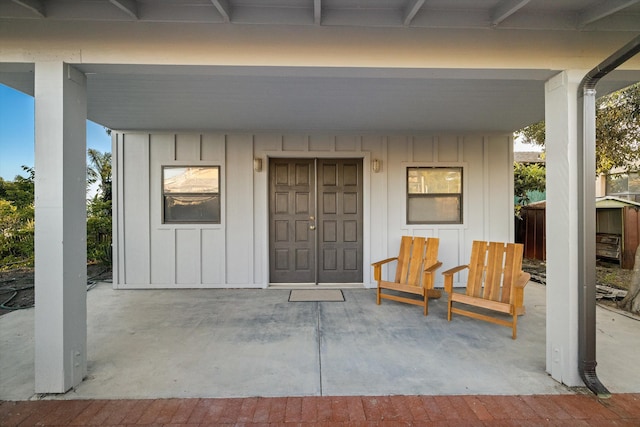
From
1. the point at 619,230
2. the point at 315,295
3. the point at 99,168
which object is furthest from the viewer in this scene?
the point at 99,168

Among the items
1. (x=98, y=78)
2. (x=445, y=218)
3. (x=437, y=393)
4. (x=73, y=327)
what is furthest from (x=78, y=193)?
(x=445, y=218)

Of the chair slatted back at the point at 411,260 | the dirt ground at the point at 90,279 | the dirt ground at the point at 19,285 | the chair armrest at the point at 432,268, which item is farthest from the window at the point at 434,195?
the dirt ground at the point at 19,285

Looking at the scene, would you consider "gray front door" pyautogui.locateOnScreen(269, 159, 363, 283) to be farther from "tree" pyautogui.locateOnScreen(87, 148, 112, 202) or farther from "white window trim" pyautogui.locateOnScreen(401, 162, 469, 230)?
"tree" pyautogui.locateOnScreen(87, 148, 112, 202)

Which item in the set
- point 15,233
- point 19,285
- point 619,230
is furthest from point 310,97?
point 619,230

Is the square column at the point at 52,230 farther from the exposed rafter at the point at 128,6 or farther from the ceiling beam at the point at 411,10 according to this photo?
the ceiling beam at the point at 411,10

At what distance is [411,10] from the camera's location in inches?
79.7

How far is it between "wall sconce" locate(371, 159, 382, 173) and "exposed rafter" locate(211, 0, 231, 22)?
10.2 ft

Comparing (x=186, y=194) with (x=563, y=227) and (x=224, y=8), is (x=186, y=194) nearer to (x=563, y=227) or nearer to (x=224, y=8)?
(x=224, y=8)

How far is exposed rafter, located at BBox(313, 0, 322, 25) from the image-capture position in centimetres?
197

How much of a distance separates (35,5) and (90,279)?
4.75 metres

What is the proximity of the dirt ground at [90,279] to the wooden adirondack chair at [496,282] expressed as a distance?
6.97 ft

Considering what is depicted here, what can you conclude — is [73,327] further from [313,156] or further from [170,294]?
[313,156]

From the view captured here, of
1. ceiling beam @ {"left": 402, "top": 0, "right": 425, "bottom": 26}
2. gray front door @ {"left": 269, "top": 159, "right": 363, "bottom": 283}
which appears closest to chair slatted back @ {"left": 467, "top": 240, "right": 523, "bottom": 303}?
gray front door @ {"left": 269, "top": 159, "right": 363, "bottom": 283}

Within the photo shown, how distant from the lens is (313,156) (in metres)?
4.81
